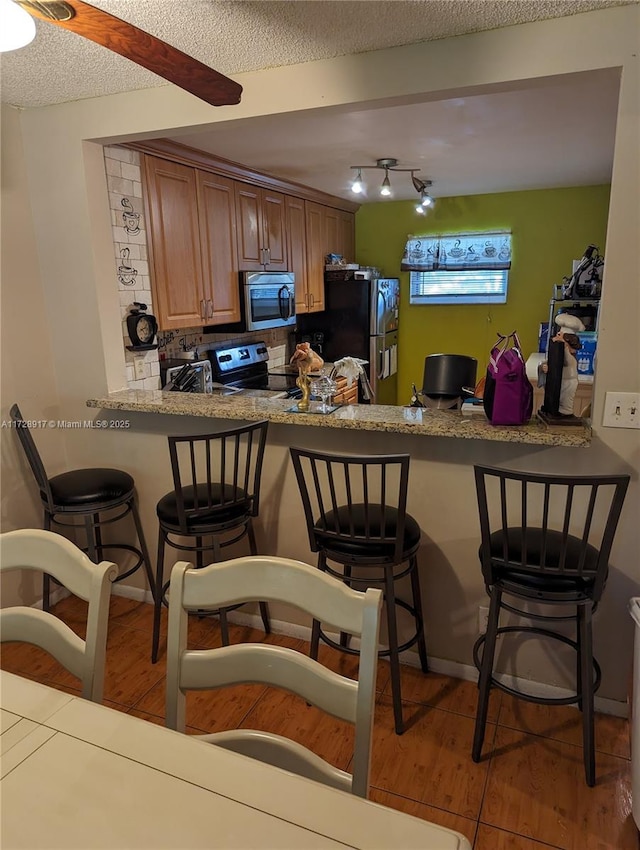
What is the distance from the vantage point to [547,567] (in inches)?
66.2

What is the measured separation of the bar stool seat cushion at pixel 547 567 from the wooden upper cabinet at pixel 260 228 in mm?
Result: 2541

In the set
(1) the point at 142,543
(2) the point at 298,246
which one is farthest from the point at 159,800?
(2) the point at 298,246

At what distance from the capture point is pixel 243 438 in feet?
7.97

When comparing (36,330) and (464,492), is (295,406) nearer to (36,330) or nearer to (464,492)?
(464,492)

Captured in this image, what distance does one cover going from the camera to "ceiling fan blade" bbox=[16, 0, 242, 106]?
3.27 ft

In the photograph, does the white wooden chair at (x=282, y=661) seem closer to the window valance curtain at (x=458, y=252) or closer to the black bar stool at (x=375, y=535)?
the black bar stool at (x=375, y=535)

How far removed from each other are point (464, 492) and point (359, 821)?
1408 millimetres

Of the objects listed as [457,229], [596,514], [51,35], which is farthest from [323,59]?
[457,229]

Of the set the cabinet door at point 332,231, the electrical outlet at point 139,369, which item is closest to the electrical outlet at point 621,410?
the electrical outlet at point 139,369

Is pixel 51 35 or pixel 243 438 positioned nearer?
pixel 51 35

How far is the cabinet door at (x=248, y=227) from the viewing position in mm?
3541

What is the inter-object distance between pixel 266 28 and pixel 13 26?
924mm

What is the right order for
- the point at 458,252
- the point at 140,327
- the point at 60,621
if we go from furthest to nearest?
1. the point at 458,252
2. the point at 140,327
3. the point at 60,621

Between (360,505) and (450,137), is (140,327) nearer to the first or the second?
(360,505)
